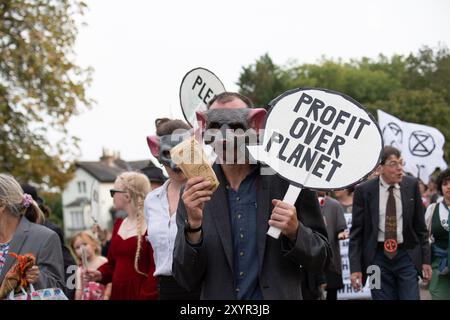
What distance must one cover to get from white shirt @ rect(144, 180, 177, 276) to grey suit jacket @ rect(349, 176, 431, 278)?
337 cm

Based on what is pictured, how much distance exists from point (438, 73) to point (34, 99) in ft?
130

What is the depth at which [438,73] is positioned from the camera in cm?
5581

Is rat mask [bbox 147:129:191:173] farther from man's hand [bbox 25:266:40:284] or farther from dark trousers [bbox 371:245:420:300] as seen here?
dark trousers [bbox 371:245:420:300]

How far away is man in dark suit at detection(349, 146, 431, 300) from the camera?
8422 mm

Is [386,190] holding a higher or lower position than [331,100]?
lower

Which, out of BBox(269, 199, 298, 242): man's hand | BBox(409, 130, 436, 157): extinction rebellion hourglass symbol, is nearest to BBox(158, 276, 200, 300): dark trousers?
BBox(269, 199, 298, 242): man's hand

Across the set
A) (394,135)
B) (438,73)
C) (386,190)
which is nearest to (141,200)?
(386,190)

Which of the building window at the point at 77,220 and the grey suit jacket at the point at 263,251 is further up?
the grey suit jacket at the point at 263,251

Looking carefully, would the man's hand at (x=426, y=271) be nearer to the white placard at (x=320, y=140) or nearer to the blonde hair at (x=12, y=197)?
the blonde hair at (x=12, y=197)

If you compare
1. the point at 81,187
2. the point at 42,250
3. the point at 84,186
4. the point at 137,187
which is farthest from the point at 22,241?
the point at 81,187

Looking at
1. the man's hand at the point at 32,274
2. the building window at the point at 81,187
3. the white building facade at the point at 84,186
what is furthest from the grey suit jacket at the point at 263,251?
the building window at the point at 81,187

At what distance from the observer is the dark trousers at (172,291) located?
5395mm

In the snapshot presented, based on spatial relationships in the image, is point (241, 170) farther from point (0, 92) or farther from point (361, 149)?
point (0, 92)

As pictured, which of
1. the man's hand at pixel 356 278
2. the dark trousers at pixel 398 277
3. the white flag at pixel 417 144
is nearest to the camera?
the dark trousers at pixel 398 277
